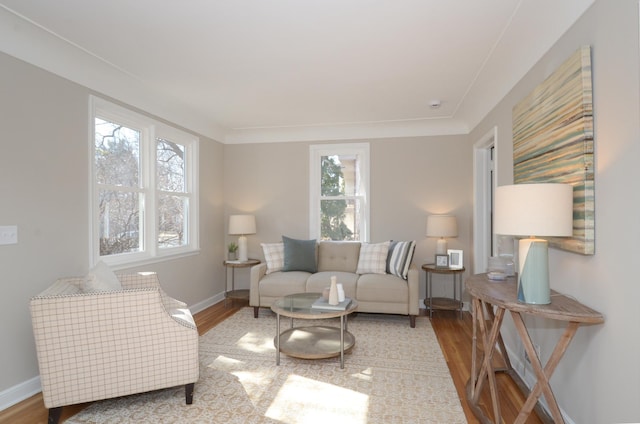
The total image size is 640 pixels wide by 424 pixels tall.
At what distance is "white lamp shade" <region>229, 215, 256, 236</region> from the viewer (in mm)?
4949

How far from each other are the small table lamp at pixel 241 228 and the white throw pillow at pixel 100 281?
228cm

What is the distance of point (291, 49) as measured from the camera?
275cm

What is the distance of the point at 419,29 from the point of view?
2.46 meters

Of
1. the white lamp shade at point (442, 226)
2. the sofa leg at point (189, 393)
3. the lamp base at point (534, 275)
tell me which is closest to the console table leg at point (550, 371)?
the lamp base at point (534, 275)

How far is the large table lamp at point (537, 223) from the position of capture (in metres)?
1.80

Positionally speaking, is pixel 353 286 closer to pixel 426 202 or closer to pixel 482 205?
pixel 426 202

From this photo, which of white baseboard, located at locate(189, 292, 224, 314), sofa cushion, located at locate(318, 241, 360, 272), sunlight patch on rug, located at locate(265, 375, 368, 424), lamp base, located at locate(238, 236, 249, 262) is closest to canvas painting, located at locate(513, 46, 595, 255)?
sunlight patch on rug, located at locate(265, 375, 368, 424)

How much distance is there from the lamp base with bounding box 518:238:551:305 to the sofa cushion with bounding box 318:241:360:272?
294 centimetres

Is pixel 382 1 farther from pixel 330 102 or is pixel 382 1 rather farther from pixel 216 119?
pixel 216 119

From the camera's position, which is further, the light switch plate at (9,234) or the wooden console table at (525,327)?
the light switch plate at (9,234)

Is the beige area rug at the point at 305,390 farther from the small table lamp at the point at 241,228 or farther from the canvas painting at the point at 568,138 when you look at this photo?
the small table lamp at the point at 241,228

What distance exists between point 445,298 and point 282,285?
2125 millimetres

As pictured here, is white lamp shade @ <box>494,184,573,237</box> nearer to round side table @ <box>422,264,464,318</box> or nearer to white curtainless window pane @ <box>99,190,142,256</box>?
round side table @ <box>422,264,464,318</box>

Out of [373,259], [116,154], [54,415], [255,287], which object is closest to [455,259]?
[373,259]
